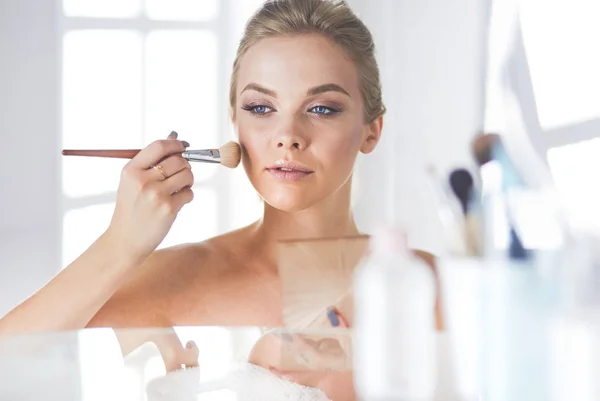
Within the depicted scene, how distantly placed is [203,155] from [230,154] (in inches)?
1.3

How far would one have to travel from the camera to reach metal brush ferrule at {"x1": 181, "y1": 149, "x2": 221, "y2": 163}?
1.05 m

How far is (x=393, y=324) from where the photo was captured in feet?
3.35

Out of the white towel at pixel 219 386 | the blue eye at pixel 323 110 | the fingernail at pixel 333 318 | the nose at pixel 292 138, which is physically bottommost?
the white towel at pixel 219 386

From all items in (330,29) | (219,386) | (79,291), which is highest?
(330,29)

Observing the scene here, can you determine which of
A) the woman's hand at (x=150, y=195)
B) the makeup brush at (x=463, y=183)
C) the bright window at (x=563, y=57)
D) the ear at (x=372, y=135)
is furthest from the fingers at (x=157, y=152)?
the bright window at (x=563, y=57)

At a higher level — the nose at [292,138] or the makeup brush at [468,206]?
the nose at [292,138]

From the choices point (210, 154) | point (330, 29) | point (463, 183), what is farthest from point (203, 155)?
point (463, 183)

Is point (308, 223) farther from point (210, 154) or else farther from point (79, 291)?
point (79, 291)

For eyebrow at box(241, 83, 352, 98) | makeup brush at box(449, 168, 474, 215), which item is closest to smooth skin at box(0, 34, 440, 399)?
eyebrow at box(241, 83, 352, 98)

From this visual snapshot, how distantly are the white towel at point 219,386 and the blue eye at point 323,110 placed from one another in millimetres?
321

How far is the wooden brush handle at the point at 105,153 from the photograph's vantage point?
1.06m

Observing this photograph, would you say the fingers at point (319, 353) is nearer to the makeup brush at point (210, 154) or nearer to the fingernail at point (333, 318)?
the fingernail at point (333, 318)

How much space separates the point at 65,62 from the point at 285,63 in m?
0.28

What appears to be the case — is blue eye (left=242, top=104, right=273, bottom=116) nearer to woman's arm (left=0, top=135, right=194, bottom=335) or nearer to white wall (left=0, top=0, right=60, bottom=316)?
woman's arm (left=0, top=135, right=194, bottom=335)
